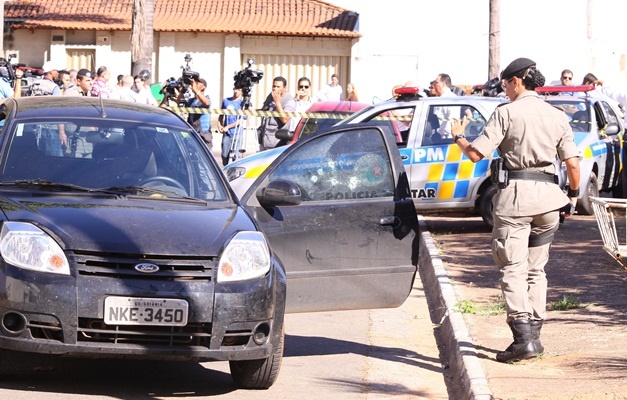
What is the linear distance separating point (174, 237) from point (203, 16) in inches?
1192

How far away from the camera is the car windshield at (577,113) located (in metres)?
15.4

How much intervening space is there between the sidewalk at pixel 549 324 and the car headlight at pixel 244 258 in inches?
53.5

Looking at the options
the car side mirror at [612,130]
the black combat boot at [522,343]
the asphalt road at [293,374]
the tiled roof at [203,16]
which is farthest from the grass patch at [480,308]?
the tiled roof at [203,16]

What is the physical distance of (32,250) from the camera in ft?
19.5

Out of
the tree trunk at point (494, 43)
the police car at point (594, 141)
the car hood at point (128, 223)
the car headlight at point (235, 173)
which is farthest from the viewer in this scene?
the tree trunk at point (494, 43)

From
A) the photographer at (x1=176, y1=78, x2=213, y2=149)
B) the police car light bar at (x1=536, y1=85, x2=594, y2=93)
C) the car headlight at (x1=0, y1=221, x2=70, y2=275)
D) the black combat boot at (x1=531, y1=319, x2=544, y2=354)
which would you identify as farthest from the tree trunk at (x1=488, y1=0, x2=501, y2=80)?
the car headlight at (x1=0, y1=221, x2=70, y2=275)

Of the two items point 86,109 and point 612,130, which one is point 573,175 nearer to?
point 86,109

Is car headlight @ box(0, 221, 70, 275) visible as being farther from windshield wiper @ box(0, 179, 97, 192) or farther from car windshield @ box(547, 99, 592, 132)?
car windshield @ box(547, 99, 592, 132)

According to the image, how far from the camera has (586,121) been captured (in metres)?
15.4

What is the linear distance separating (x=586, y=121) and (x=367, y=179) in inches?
328

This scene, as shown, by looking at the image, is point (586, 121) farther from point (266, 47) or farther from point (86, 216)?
point (266, 47)

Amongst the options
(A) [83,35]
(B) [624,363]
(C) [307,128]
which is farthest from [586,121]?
(A) [83,35]

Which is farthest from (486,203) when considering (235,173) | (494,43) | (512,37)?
(512,37)

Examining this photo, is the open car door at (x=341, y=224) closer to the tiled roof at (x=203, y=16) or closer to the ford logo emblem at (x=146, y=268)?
the ford logo emblem at (x=146, y=268)
